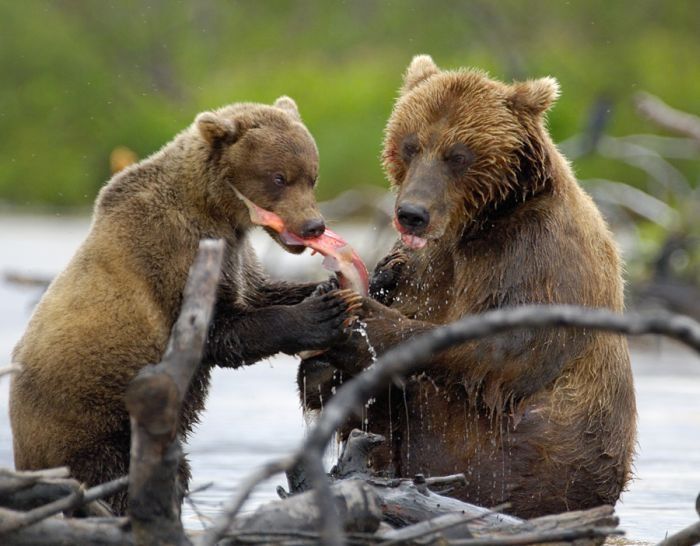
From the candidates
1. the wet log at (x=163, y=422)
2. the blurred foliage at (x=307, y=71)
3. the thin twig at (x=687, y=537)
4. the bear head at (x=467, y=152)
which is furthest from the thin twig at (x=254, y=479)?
the blurred foliage at (x=307, y=71)

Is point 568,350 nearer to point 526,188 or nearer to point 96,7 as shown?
point 526,188

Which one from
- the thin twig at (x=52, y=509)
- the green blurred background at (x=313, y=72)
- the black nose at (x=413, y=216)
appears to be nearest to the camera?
the thin twig at (x=52, y=509)

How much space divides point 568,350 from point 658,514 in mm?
1613

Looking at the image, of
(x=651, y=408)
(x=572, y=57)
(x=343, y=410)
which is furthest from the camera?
(x=572, y=57)

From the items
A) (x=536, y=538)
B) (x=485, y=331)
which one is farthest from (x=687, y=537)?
(x=485, y=331)

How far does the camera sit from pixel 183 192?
269 inches

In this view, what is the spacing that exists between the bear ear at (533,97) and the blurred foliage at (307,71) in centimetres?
2437

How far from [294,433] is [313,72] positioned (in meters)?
30.3

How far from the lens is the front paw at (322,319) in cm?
659

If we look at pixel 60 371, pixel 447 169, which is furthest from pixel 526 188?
pixel 60 371

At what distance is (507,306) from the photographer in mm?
6668

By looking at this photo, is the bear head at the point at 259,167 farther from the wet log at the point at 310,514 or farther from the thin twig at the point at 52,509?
the thin twig at the point at 52,509

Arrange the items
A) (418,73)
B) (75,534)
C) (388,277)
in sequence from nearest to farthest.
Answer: (75,534)
(418,73)
(388,277)

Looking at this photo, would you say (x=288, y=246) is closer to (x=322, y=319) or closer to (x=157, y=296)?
(x=322, y=319)
